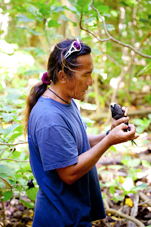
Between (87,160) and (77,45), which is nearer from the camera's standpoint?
(87,160)

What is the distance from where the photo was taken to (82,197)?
155 centimetres

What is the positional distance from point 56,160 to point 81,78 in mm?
553

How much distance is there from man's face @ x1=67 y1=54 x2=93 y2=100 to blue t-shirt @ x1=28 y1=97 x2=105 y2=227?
0.13m

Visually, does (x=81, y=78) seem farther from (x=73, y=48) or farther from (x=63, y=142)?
(x=63, y=142)

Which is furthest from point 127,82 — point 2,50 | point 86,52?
point 86,52

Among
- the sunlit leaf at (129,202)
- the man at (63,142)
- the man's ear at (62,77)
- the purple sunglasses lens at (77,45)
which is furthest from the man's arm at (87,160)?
the sunlit leaf at (129,202)

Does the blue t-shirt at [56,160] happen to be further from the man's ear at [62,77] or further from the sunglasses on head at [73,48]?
the sunglasses on head at [73,48]

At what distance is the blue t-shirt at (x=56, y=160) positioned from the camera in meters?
1.28

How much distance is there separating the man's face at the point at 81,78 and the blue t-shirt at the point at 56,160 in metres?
0.13

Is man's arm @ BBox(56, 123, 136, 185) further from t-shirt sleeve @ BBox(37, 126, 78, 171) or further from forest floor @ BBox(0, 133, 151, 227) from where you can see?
forest floor @ BBox(0, 133, 151, 227)

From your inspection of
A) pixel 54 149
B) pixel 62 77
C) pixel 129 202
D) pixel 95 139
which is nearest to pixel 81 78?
pixel 62 77

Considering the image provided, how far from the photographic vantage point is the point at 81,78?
1454 millimetres

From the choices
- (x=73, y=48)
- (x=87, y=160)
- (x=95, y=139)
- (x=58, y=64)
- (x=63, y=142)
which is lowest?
(x=95, y=139)

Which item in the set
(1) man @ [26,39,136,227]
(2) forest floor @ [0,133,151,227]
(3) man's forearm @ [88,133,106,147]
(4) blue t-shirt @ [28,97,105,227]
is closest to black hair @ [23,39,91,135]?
(1) man @ [26,39,136,227]
